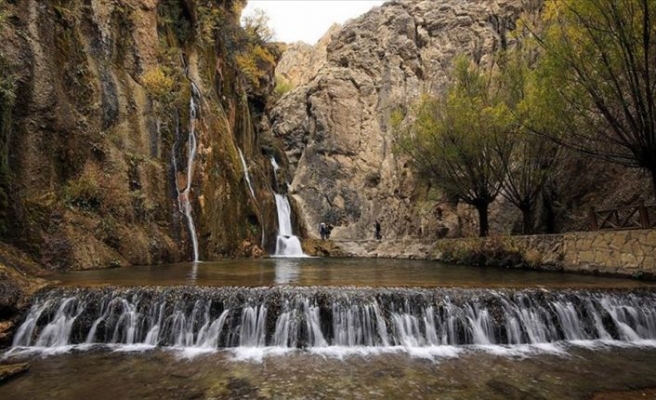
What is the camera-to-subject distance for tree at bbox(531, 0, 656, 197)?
1041 centimetres

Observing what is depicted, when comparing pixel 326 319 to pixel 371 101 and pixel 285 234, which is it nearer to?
pixel 285 234

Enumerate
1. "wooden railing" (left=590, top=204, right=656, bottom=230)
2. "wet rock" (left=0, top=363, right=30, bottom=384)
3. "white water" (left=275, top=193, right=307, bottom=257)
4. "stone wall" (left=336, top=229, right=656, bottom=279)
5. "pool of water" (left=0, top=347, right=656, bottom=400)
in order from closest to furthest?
"pool of water" (left=0, top=347, right=656, bottom=400)
"wet rock" (left=0, top=363, right=30, bottom=384)
"stone wall" (left=336, top=229, right=656, bottom=279)
"wooden railing" (left=590, top=204, right=656, bottom=230)
"white water" (left=275, top=193, right=307, bottom=257)

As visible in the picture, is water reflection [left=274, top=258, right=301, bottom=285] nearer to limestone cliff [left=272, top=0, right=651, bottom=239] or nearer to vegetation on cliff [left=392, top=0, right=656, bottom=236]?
vegetation on cliff [left=392, top=0, right=656, bottom=236]

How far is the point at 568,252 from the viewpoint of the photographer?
47.4ft

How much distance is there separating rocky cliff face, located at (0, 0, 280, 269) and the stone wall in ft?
40.7

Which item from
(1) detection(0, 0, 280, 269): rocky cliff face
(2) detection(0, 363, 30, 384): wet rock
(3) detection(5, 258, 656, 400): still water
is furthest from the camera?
(1) detection(0, 0, 280, 269): rocky cliff face

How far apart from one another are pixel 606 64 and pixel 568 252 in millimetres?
6888

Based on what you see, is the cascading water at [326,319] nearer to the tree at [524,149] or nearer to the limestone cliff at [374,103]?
the tree at [524,149]

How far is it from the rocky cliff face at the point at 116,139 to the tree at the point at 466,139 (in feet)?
38.1

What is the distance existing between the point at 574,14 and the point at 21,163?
17802 mm

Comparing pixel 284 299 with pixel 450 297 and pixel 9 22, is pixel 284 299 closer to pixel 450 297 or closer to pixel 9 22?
pixel 450 297

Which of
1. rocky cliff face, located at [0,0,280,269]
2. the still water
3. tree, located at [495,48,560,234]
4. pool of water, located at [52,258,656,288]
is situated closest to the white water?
rocky cliff face, located at [0,0,280,269]

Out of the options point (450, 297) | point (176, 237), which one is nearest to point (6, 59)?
point (176, 237)

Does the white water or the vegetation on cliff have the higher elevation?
the vegetation on cliff
